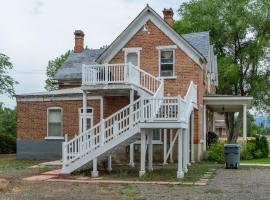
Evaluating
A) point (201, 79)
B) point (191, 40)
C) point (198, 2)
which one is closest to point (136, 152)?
point (201, 79)

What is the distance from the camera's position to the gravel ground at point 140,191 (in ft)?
44.8

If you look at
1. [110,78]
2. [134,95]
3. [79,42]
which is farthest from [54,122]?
[79,42]

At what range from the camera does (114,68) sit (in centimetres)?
2172

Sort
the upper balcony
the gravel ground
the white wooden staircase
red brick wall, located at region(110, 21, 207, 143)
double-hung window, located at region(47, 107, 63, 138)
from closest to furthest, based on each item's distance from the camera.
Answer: the gravel ground, the white wooden staircase, the upper balcony, red brick wall, located at region(110, 21, 207, 143), double-hung window, located at region(47, 107, 63, 138)

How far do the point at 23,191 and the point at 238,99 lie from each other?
51.8 ft

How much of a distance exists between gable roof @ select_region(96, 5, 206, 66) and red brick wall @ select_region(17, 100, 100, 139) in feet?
9.74

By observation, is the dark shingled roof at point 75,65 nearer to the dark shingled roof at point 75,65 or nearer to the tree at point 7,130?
the dark shingled roof at point 75,65

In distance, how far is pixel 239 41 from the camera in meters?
41.7

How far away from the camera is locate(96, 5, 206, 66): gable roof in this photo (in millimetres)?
26016

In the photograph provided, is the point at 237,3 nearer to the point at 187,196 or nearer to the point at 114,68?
the point at 114,68

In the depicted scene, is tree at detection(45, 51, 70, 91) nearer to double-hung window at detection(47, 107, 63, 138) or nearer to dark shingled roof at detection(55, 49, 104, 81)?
dark shingled roof at detection(55, 49, 104, 81)

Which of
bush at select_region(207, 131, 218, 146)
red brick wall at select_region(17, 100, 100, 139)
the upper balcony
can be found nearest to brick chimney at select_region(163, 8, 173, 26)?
bush at select_region(207, 131, 218, 146)

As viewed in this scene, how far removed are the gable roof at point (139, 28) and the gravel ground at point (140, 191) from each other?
9.69 m

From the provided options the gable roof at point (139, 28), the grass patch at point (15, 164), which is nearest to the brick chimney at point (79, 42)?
the gable roof at point (139, 28)
